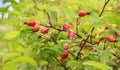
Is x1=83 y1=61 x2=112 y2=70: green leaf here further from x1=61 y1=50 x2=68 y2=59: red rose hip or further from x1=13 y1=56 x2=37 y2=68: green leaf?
x1=13 y1=56 x2=37 y2=68: green leaf

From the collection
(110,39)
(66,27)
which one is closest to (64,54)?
(66,27)

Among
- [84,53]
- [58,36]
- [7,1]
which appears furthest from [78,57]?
[7,1]

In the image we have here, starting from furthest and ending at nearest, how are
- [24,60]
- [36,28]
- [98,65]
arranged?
[24,60], [36,28], [98,65]

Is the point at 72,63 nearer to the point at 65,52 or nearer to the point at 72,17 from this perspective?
the point at 65,52

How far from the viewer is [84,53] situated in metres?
1.69

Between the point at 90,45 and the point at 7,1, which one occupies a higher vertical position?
the point at 7,1

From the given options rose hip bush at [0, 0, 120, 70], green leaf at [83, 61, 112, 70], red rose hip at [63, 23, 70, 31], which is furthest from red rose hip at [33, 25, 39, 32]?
green leaf at [83, 61, 112, 70]

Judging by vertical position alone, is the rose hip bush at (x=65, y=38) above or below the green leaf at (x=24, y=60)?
above

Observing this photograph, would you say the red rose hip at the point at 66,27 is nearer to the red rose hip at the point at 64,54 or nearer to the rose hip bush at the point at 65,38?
the rose hip bush at the point at 65,38

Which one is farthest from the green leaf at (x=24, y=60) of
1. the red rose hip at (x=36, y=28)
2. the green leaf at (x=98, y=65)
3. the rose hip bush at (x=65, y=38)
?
the green leaf at (x=98, y=65)

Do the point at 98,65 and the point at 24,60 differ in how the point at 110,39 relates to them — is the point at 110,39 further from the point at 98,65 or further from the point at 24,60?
the point at 24,60

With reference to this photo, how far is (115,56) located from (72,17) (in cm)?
32

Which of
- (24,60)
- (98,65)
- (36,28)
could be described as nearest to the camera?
(98,65)

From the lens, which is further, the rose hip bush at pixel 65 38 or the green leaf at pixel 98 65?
the rose hip bush at pixel 65 38
